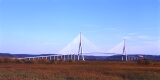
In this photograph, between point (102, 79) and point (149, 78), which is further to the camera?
point (149, 78)

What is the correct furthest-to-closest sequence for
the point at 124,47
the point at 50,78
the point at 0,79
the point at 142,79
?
the point at 124,47
the point at 142,79
the point at 50,78
the point at 0,79

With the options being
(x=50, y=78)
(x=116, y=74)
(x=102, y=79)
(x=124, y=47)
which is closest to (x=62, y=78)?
(x=50, y=78)

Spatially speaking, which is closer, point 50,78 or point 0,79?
point 0,79

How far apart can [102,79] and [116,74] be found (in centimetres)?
638

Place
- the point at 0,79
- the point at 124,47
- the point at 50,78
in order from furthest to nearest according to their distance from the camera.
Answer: the point at 124,47 → the point at 50,78 → the point at 0,79

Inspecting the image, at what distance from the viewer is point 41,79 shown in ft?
98.3

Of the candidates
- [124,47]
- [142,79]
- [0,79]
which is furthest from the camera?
[124,47]

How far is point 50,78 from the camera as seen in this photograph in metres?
31.5

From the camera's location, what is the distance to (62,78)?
106 feet

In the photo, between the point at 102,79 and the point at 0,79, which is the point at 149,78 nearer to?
the point at 102,79

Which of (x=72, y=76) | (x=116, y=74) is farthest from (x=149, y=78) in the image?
(x=72, y=76)

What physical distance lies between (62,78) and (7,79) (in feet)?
17.5

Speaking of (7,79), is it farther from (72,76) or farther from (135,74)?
(135,74)

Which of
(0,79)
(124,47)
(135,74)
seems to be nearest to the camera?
(0,79)
